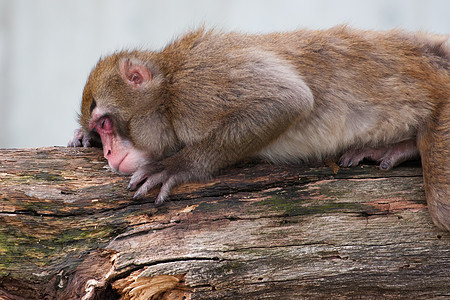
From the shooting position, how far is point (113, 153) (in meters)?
4.29

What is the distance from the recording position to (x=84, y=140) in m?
4.78

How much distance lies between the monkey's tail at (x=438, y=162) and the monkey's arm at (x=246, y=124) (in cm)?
103

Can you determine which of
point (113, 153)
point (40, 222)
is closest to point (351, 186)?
point (113, 153)

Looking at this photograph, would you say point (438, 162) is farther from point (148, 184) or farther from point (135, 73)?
point (135, 73)

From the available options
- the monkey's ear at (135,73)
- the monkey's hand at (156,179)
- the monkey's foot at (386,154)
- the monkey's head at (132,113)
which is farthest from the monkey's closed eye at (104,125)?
the monkey's foot at (386,154)

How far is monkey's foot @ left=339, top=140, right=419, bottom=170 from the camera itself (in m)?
4.27

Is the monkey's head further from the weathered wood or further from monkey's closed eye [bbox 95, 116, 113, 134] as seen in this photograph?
the weathered wood

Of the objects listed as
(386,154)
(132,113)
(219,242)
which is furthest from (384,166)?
(132,113)

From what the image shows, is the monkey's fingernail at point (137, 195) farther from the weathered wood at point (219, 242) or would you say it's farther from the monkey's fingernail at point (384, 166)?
the monkey's fingernail at point (384, 166)

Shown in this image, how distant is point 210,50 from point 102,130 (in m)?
1.17

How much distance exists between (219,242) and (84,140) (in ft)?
6.05

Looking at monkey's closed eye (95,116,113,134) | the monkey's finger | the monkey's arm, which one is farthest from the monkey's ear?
the monkey's finger

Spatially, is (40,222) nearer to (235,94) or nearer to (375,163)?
(235,94)

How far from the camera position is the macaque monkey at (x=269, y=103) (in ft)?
13.7
